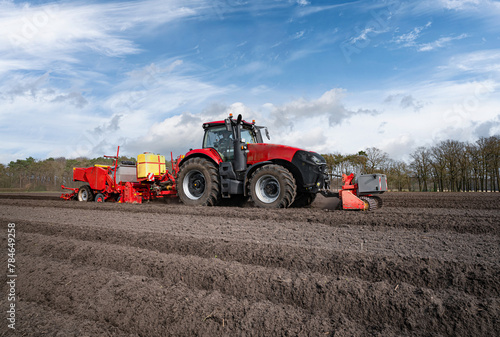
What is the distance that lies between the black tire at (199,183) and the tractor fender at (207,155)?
7.0 inches

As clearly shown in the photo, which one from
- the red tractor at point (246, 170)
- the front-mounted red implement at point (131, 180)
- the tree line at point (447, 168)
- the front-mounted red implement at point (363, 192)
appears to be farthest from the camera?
the tree line at point (447, 168)

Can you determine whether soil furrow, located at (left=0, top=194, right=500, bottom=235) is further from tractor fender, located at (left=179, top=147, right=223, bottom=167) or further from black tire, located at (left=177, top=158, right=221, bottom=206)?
tractor fender, located at (left=179, top=147, right=223, bottom=167)

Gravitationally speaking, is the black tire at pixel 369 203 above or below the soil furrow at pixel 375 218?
above

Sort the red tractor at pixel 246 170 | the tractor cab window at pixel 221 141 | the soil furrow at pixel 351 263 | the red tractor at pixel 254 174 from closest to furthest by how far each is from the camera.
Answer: the soil furrow at pixel 351 263 < the red tractor at pixel 254 174 < the red tractor at pixel 246 170 < the tractor cab window at pixel 221 141

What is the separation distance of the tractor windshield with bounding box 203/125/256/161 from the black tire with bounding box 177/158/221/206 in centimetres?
51

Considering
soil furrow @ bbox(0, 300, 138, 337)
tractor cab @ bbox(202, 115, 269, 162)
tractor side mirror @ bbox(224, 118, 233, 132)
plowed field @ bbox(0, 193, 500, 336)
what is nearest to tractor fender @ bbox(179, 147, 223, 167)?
tractor cab @ bbox(202, 115, 269, 162)

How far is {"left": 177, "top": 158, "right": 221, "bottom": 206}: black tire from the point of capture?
8875 mm

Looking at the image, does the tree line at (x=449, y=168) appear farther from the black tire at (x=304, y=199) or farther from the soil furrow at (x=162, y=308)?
the soil furrow at (x=162, y=308)

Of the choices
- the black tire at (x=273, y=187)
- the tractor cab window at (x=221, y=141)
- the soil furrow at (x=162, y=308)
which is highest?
the tractor cab window at (x=221, y=141)

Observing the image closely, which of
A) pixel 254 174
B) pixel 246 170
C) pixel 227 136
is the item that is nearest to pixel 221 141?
pixel 227 136

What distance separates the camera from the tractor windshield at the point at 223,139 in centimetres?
882

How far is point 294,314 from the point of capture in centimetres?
272

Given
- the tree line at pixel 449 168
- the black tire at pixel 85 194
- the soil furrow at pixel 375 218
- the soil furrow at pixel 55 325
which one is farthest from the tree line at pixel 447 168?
the soil furrow at pixel 55 325

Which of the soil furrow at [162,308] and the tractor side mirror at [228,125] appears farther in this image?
the tractor side mirror at [228,125]
